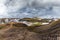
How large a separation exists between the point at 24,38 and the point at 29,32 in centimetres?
65

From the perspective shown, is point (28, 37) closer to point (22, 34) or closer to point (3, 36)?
point (22, 34)

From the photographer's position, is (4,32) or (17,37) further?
(4,32)

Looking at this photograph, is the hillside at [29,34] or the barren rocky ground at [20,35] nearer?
the hillside at [29,34]

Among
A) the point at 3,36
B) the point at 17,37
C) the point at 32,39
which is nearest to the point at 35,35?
the point at 32,39

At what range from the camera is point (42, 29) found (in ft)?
49.8

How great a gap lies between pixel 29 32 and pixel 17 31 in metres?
0.97

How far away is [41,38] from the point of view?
13969 millimetres

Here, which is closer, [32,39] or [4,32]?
[32,39]

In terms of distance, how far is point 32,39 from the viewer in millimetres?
14164

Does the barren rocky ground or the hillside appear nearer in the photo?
the hillside

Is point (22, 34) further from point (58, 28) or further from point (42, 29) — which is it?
point (58, 28)

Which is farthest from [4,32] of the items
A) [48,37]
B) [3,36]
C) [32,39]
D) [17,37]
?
[48,37]

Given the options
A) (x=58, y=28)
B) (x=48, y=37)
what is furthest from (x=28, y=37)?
(x=58, y=28)

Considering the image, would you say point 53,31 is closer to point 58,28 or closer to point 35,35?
point 58,28
